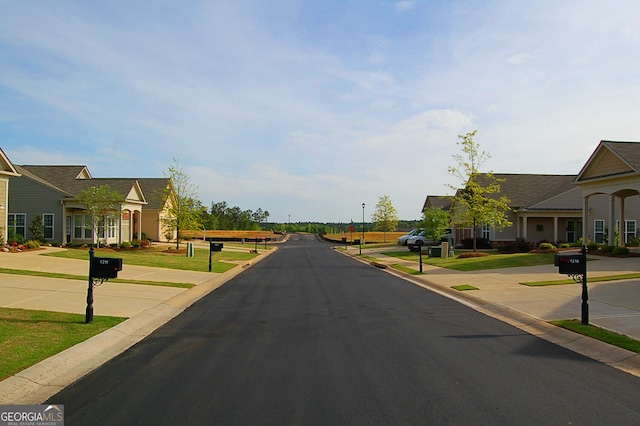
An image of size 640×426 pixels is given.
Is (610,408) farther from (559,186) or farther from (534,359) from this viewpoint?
(559,186)

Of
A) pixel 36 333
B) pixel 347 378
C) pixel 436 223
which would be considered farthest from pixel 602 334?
pixel 436 223

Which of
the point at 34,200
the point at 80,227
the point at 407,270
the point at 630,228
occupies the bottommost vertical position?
the point at 407,270

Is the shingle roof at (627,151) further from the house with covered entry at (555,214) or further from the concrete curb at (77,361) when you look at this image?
the concrete curb at (77,361)

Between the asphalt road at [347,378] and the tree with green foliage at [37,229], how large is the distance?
92.0ft

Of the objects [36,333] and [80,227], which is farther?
[80,227]

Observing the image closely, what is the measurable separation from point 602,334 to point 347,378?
5.22 metres

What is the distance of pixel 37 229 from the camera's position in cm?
3431

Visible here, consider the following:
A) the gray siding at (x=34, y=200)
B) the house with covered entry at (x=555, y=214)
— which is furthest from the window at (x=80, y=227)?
the house with covered entry at (x=555, y=214)

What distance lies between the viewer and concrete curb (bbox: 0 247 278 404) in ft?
19.7

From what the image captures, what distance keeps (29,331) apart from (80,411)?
4.08 metres

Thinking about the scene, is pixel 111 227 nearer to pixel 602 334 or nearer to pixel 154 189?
pixel 154 189

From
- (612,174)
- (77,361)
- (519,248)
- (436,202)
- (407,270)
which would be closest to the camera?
(77,361)

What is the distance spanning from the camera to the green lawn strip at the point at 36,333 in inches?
279

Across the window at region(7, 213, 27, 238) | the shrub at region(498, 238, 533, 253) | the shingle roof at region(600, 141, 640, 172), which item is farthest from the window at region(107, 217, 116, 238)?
the shingle roof at region(600, 141, 640, 172)
